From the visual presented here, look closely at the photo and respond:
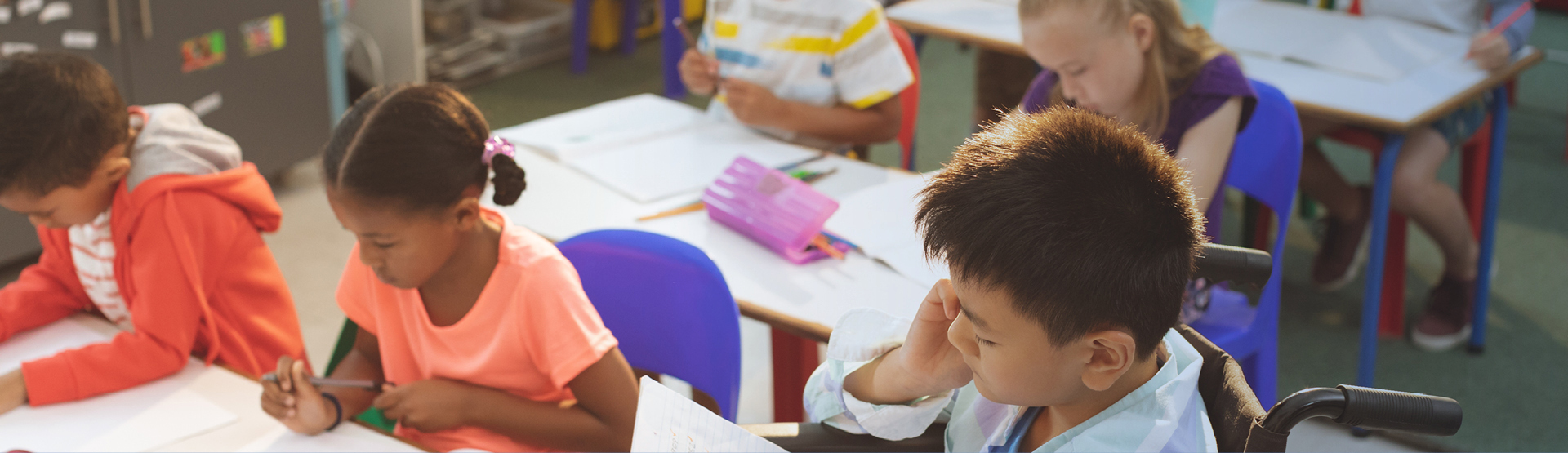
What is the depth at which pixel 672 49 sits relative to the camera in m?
3.87

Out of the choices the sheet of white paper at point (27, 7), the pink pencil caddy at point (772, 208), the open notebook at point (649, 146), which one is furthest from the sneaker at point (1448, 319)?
the sheet of white paper at point (27, 7)

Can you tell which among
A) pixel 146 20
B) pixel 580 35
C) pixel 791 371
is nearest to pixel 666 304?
pixel 791 371

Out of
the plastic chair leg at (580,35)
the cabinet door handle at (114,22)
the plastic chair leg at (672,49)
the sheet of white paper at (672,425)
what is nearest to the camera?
the sheet of white paper at (672,425)

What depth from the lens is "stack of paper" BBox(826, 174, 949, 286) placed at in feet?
4.95

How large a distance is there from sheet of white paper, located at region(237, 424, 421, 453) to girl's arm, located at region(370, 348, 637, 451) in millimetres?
44

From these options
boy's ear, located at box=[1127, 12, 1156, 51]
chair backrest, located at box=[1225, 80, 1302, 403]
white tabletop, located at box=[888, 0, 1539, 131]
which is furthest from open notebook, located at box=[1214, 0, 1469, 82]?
boy's ear, located at box=[1127, 12, 1156, 51]

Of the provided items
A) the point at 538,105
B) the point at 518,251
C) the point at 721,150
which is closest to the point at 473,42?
the point at 538,105

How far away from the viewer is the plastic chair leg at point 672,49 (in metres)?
3.85

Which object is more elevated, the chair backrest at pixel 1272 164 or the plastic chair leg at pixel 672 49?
the chair backrest at pixel 1272 164

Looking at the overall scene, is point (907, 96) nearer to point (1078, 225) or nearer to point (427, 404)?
point (427, 404)

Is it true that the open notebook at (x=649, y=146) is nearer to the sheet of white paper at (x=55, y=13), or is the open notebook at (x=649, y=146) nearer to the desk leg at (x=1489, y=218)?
the sheet of white paper at (x=55, y=13)

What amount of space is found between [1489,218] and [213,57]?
3054mm

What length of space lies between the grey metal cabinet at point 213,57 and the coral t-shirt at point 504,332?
1.78m

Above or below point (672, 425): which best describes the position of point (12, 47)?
below
